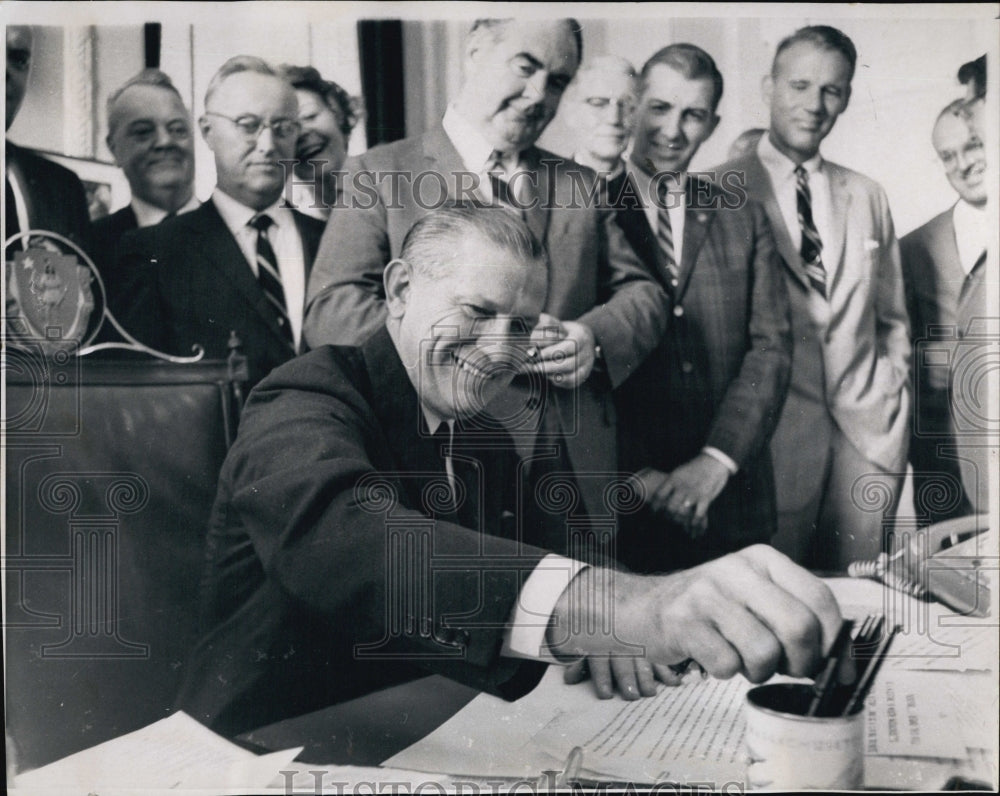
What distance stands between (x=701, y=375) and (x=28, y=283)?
5.78 ft

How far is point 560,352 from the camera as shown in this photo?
2299mm

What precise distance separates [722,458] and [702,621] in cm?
41

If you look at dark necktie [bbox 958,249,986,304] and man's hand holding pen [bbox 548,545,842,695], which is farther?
dark necktie [bbox 958,249,986,304]

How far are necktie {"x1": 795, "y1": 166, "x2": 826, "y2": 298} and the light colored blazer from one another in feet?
0.05

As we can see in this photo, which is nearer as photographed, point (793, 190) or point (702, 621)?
point (702, 621)

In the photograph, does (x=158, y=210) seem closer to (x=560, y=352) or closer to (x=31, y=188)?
(x=31, y=188)

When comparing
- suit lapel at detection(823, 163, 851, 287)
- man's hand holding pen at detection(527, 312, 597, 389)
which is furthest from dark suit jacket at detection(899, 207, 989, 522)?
man's hand holding pen at detection(527, 312, 597, 389)

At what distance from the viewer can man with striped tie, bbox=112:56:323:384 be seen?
232 centimetres

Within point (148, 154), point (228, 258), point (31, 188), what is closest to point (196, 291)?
point (228, 258)

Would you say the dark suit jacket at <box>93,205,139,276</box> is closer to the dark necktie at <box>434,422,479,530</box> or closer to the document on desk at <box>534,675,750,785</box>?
the dark necktie at <box>434,422,479,530</box>

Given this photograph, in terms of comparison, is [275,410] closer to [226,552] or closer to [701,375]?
[226,552]

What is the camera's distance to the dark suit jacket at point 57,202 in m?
2.35

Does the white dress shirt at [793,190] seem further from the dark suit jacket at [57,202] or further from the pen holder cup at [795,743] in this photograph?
the dark suit jacket at [57,202]

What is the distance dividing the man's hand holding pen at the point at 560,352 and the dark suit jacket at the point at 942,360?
34.2 inches
